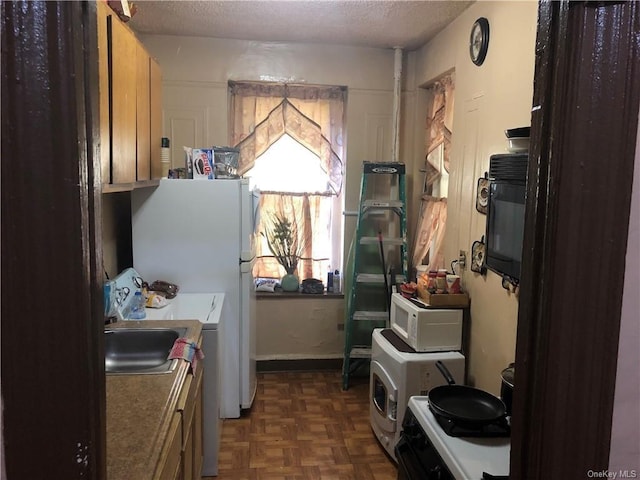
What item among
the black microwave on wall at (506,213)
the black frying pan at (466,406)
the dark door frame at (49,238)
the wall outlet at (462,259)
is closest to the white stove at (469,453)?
the black frying pan at (466,406)

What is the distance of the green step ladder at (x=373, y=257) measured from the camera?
12.1ft

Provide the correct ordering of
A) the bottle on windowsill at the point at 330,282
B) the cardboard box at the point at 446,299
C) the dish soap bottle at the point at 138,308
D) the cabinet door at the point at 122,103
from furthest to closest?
the bottle on windowsill at the point at 330,282
the cardboard box at the point at 446,299
the dish soap bottle at the point at 138,308
the cabinet door at the point at 122,103

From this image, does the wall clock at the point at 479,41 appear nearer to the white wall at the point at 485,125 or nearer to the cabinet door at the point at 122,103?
the white wall at the point at 485,125

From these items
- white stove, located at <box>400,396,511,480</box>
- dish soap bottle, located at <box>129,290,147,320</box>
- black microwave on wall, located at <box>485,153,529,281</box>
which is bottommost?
white stove, located at <box>400,396,511,480</box>

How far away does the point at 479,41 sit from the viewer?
2.77 metres

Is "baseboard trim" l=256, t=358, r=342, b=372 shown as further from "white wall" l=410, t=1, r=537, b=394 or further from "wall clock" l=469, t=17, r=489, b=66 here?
"wall clock" l=469, t=17, r=489, b=66

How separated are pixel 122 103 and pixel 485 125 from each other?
1711 millimetres

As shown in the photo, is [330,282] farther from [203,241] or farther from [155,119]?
[155,119]

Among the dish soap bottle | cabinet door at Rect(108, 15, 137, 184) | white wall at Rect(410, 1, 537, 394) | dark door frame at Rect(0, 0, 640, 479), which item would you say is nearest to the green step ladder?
white wall at Rect(410, 1, 537, 394)

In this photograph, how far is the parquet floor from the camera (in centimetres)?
273

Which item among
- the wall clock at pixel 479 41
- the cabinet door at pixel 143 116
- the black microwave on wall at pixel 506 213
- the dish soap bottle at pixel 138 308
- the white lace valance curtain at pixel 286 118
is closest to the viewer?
the black microwave on wall at pixel 506 213

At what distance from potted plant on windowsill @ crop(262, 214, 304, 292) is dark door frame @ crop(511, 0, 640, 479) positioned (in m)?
3.30

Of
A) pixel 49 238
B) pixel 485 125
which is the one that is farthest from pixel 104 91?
pixel 485 125

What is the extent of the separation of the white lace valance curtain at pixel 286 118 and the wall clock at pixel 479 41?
49.8 inches
